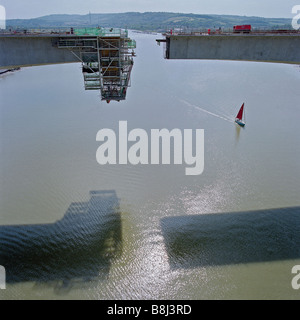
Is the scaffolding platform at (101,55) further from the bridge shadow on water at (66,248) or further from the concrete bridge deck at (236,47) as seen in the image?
the bridge shadow on water at (66,248)

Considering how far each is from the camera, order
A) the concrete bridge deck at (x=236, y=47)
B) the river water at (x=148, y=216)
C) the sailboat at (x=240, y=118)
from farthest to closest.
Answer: the sailboat at (x=240, y=118), the concrete bridge deck at (x=236, y=47), the river water at (x=148, y=216)

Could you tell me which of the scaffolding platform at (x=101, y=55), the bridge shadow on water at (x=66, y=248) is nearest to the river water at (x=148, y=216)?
the bridge shadow on water at (x=66, y=248)

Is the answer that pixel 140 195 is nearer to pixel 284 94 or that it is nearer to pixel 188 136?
pixel 188 136

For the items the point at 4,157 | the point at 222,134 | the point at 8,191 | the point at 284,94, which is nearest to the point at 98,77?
the point at 8,191

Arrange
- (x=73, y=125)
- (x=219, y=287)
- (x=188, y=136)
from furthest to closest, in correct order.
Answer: (x=73, y=125) → (x=188, y=136) → (x=219, y=287)
